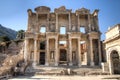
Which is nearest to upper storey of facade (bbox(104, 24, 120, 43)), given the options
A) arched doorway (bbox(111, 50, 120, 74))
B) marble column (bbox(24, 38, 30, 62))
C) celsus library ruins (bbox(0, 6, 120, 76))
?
arched doorway (bbox(111, 50, 120, 74))

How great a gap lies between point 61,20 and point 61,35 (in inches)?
145

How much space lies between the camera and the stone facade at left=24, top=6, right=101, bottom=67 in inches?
1180

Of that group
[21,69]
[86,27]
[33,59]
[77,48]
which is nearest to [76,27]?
[86,27]

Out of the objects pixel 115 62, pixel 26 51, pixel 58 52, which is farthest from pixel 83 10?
pixel 115 62

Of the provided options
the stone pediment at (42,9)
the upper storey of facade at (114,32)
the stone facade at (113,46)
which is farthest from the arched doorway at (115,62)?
the stone pediment at (42,9)

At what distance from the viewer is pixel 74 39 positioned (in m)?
31.8

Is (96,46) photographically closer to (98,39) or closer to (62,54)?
(98,39)

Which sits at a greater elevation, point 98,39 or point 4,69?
point 98,39

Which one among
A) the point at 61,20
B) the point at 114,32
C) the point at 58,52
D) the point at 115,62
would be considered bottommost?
the point at 115,62

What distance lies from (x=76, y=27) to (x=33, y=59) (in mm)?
11166

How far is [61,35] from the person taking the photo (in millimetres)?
31344

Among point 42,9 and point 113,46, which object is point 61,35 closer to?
point 42,9

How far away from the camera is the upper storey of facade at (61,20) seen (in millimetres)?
32188

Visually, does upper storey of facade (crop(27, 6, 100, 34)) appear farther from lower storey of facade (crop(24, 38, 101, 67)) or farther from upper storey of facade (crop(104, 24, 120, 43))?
upper storey of facade (crop(104, 24, 120, 43))
